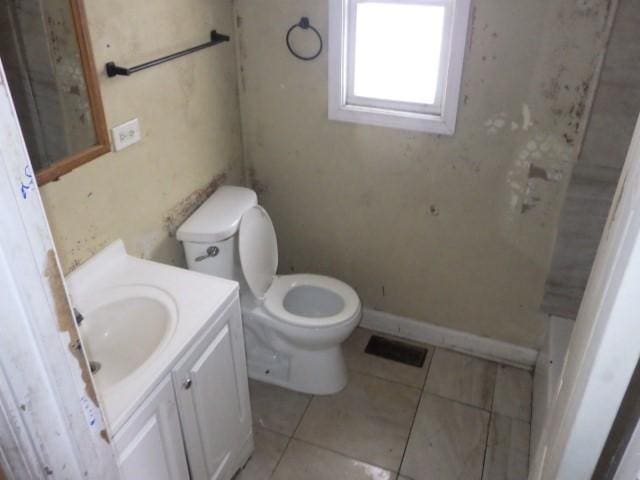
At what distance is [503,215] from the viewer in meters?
2.35

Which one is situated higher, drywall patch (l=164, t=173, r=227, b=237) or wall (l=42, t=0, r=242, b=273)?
wall (l=42, t=0, r=242, b=273)

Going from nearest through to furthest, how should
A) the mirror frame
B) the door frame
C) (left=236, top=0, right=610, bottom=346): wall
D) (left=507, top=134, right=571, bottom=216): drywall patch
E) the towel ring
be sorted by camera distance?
the door frame → the mirror frame → (left=236, top=0, right=610, bottom=346): wall → (left=507, top=134, right=571, bottom=216): drywall patch → the towel ring

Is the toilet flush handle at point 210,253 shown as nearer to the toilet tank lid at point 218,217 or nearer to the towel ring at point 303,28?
the toilet tank lid at point 218,217

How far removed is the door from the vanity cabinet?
39.2 inches

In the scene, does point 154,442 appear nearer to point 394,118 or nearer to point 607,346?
point 607,346

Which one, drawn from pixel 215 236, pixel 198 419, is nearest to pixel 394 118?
pixel 215 236

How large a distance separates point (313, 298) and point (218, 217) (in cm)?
64

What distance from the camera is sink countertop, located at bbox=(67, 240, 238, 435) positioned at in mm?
1439

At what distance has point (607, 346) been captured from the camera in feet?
2.53

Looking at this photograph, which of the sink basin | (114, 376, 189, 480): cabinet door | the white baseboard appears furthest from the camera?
the white baseboard

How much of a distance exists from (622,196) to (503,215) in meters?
1.49

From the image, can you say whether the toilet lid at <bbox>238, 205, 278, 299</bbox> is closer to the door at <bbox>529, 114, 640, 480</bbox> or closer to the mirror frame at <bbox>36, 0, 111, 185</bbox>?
the mirror frame at <bbox>36, 0, 111, 185</bbox>

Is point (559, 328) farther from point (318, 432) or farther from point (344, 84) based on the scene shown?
point (344, 84)

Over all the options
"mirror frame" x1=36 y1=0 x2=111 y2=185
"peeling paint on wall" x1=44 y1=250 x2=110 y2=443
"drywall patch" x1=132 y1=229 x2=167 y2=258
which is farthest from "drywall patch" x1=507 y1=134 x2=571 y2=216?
Result: "peeling paint on wall" x1=44 y1=250 x2=110 y2=443
